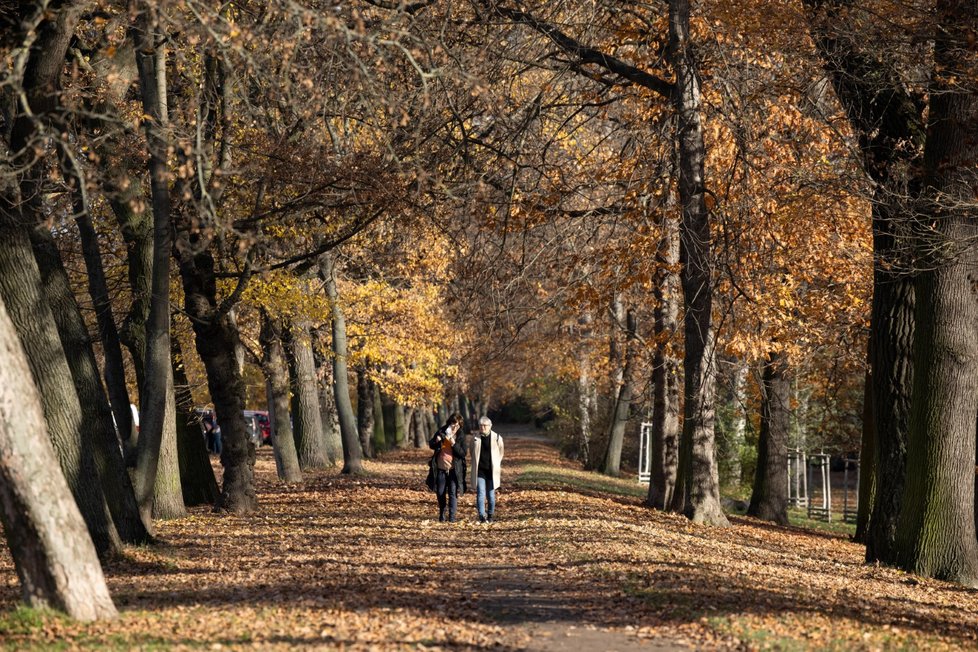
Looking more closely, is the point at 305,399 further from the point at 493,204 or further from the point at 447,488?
the point at 493,204

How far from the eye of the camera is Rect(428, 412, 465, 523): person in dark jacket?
1850 centimetres

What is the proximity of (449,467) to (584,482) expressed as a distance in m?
12.6

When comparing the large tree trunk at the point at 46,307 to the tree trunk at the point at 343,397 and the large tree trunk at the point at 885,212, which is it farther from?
the tree trunk at the point at 343,397

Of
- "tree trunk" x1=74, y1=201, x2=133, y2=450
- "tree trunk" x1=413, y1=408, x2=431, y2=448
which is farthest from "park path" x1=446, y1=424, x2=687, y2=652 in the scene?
"tree trunk" x1=413, y1=408, x2=431, y2=448

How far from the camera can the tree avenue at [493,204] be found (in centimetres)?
1152

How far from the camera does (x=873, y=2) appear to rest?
44.9 feet

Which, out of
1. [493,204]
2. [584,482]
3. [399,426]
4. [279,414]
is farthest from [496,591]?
[399,426]

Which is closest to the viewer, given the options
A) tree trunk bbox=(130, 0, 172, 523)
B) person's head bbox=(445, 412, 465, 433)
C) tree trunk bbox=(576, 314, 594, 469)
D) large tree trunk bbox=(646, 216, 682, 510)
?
tree trunk bbox=(130, 0, 172, 523)

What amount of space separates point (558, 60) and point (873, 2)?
4.61 metres

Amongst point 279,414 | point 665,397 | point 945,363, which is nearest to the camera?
point 945,363

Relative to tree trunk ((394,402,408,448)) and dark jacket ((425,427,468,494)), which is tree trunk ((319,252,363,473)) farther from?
tree trunk ((394,402,408,448))

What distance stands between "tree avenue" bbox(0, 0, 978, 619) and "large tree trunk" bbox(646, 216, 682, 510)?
3.1 inches

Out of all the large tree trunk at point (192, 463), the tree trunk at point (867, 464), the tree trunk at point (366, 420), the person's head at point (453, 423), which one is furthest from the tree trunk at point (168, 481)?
the tree trunk at point (366, 420)

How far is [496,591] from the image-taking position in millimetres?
11109
